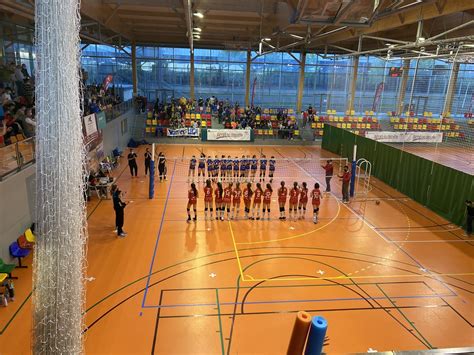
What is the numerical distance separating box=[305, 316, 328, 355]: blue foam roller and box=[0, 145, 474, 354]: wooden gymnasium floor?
5008mm

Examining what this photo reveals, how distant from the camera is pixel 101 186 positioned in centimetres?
1403

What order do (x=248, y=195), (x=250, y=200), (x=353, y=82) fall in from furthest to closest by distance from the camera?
(x=353, y=82)
(x=250, y=200)
(x=248, y=195)

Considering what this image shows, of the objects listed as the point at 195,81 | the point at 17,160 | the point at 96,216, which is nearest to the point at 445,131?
the point at 195,81

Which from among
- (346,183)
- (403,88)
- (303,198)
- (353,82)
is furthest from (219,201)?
(403,88)

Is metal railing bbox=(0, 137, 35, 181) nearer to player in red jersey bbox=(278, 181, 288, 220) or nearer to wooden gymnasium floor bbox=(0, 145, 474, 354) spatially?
wooden gymnasium floor bbox=(0, 145, 474, 354)

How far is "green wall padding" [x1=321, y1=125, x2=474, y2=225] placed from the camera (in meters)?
12.4

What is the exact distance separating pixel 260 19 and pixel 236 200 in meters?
11.8

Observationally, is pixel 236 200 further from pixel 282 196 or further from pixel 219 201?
pixel 282 196

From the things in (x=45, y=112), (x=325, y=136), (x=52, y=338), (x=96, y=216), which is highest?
(x=45, y=112)

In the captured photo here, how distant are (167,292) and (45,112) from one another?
277 inches

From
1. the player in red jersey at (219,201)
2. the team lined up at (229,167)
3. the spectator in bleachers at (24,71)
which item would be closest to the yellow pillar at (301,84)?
the team lined up at (229,167)

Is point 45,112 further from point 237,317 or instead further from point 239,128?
point 239,128

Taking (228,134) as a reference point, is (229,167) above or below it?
below

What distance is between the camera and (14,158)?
8.76 m
